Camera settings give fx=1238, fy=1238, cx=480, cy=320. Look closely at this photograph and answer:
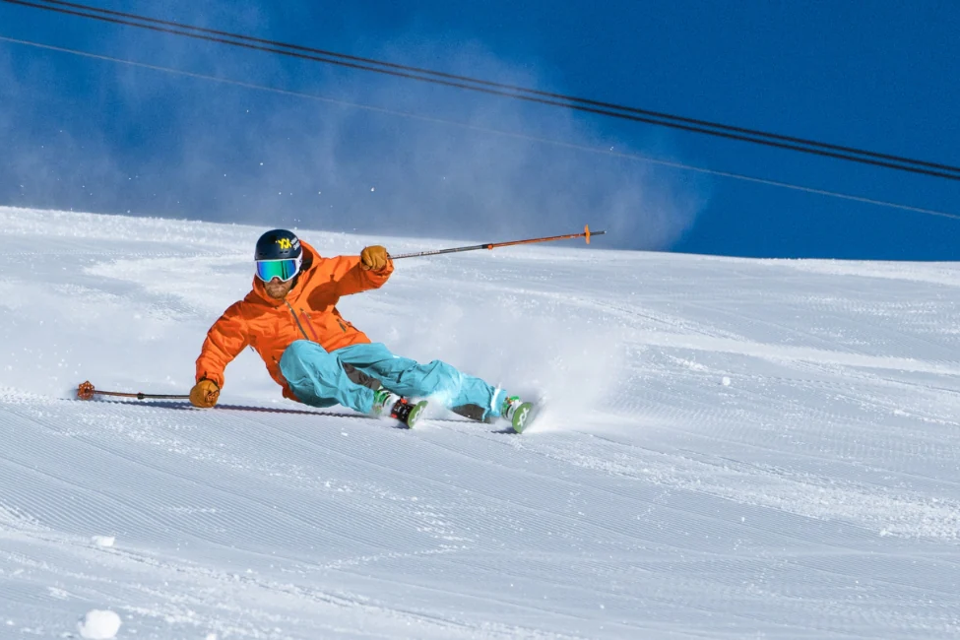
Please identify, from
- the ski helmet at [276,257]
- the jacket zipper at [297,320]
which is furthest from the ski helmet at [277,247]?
the jacket zipper at [297,320]

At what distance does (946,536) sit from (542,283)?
755 centimetres

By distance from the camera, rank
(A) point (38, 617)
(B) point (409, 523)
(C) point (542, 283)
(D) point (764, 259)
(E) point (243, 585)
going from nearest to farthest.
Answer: (A) point (38, 617) → (E) point (243, 585) → (B) point (409, 523) → (C) point (542, 283) → (D) point (764, 259)

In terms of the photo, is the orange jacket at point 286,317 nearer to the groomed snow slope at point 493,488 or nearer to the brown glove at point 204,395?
the brown glove at point 204,395

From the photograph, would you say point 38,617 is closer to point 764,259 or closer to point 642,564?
point 642,564

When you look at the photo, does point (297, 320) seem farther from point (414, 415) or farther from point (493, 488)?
point (493, 488)

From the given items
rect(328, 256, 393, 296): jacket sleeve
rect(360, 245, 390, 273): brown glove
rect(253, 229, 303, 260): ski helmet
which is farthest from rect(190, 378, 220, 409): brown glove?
rect(360, 245, 390, 273): brown glove

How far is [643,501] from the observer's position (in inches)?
161

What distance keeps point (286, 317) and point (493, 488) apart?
170 cm

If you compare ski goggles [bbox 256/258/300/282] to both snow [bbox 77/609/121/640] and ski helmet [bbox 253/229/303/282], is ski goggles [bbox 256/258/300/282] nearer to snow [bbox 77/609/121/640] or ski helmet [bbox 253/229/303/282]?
ski helmet [bbox 253/229/303/282]

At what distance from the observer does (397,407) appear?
5.27m

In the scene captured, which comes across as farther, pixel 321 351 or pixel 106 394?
pixel 106 394

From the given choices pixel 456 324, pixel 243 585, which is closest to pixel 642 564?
pixel 243 585

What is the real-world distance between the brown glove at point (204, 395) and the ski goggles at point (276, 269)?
0.52 metres

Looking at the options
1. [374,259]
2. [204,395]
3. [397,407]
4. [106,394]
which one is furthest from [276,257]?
[106,394]
